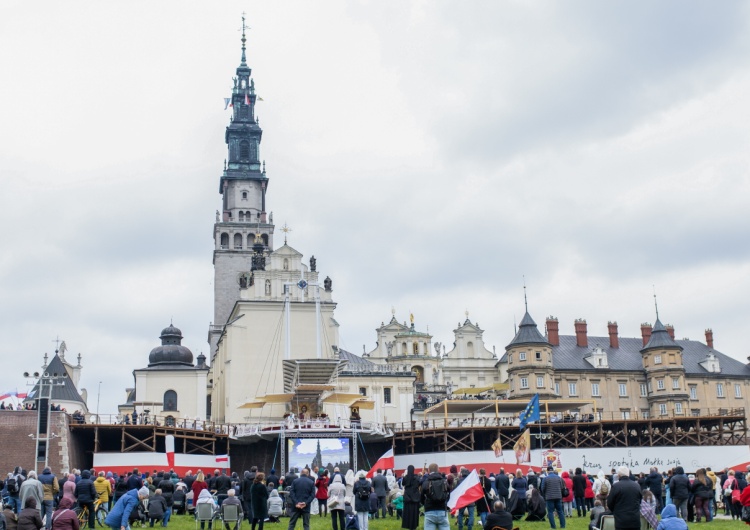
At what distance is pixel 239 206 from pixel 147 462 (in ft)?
165

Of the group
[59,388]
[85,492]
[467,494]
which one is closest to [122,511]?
[85,492]

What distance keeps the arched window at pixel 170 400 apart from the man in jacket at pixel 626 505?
58.3 metres

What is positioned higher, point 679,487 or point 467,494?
point 467,494

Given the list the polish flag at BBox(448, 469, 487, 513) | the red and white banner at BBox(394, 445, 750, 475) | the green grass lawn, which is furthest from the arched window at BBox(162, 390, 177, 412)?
the polish flag at BBox(448, 469, 487, 513)

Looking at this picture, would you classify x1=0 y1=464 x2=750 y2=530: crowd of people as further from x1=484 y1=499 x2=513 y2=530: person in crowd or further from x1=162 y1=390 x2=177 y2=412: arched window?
x1=162 y1=390 x2=177 y2=412: arched window

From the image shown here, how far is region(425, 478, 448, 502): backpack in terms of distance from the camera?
61.8 feet

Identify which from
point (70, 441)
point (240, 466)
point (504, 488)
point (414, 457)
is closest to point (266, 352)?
point (240, 466)

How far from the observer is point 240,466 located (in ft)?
197

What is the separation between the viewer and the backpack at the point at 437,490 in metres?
18.8

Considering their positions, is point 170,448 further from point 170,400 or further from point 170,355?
point 170,355

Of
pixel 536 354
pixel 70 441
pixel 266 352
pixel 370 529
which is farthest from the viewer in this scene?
pixel 536 354

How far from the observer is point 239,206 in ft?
325

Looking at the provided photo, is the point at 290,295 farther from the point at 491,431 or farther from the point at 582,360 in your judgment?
the point at 582,360

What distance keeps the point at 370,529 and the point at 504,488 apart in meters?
4.99
